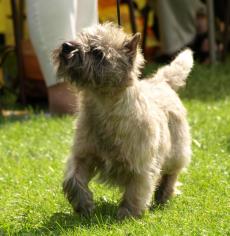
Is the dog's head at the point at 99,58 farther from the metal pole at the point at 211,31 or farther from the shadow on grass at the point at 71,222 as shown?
the metal pole at the point at 211,31

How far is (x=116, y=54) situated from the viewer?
367 cm

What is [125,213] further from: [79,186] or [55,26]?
[55,26]

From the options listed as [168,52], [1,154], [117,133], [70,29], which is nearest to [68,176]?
[117,133]

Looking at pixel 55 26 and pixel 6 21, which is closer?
pixel 55 26

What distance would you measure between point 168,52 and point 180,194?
16.1 ft

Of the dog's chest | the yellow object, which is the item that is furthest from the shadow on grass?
the yellow object

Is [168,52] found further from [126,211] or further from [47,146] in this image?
[126,211]

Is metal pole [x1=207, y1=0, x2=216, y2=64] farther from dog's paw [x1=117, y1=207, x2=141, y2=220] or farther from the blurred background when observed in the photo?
dog's paw [x1=117, y1=207, x2=141, y2=220]

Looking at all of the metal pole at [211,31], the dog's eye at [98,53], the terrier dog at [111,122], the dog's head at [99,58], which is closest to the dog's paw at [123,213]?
the terrier dog at [111,122]

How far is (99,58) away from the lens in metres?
3.61

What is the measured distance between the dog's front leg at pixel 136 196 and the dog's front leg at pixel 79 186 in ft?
0.59

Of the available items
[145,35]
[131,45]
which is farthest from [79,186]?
[145,35]

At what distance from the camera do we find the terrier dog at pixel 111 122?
11.9ft

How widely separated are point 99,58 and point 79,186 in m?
0.66
